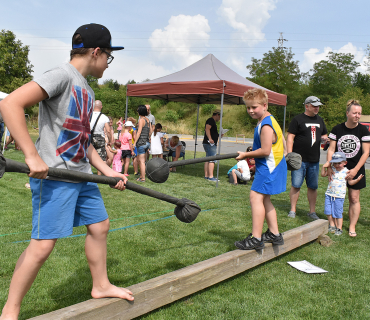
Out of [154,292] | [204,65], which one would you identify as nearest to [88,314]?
[154,292]

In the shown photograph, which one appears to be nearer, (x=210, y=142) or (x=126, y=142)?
(x=126, y=142)

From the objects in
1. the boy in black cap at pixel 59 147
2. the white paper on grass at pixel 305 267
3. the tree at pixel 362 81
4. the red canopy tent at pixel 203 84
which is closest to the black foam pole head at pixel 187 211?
the boy in black cap at pixel 59 147

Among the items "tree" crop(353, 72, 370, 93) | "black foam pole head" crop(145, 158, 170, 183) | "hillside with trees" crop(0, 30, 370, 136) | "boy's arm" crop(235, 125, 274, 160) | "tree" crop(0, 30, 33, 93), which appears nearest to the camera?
"black foam pole head" crop(145, 158, 170, 183)

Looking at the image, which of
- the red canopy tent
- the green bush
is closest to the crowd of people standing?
the red canopy tent

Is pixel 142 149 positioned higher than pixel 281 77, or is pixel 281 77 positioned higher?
pixel 281 77

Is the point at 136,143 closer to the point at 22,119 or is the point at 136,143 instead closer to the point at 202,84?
the point at 202,84

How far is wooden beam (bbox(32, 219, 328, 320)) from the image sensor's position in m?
2.17

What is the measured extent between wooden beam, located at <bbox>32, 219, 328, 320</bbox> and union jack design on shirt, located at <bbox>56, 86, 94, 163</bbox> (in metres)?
0.95

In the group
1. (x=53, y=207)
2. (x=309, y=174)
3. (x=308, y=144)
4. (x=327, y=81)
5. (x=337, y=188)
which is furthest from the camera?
(x=327, y=81)

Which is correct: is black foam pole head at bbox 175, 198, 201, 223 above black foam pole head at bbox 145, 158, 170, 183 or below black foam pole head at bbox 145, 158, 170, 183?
below

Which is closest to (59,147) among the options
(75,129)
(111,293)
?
(75,129)

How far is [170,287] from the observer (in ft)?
8.64

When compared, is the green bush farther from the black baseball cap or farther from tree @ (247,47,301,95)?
the black baseball cap

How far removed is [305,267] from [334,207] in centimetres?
161
